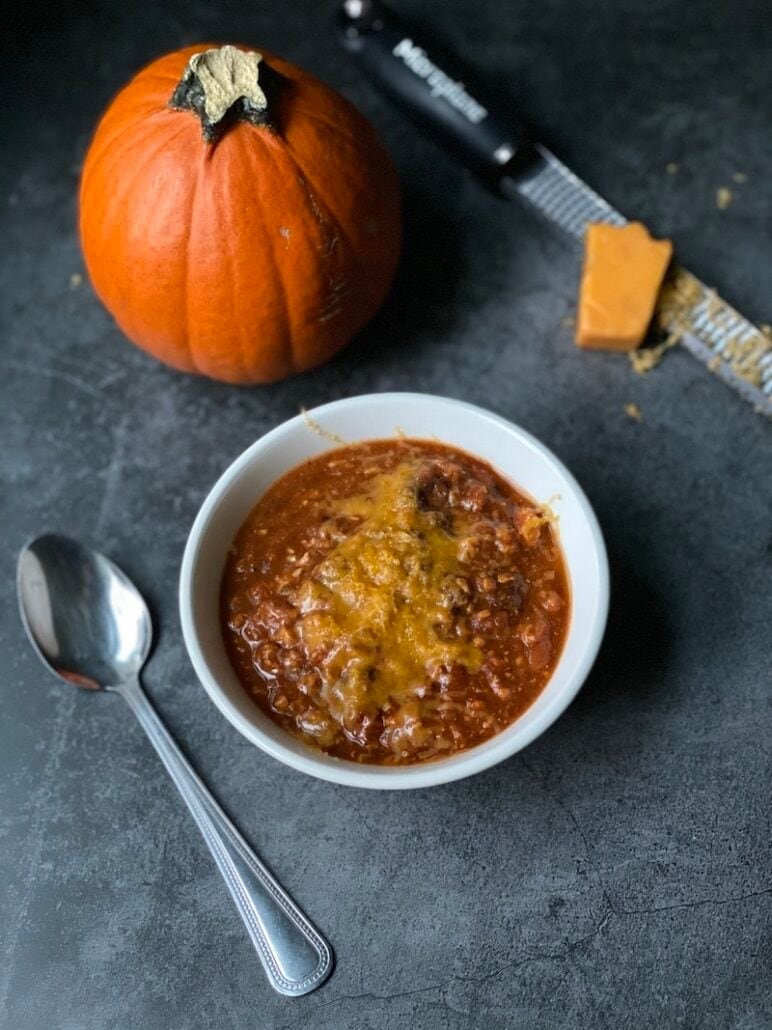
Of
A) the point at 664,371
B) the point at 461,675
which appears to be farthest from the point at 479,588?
the point at 664,371

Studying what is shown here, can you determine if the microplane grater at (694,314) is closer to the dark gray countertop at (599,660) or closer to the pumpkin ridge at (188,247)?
the dark gray countertop at (599,660)

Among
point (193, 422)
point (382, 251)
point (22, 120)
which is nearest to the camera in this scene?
point (382, 251)

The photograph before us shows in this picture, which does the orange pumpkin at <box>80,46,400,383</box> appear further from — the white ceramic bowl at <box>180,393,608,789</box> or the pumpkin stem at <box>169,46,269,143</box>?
the white ceramic bowl at <box>180,393,608,789</box>

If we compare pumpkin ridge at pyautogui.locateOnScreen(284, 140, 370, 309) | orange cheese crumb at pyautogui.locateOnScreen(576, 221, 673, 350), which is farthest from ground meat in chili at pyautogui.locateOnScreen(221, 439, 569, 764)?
orange cheese crumb at pyautogui.locateOnScreen(576, 221, 673, 350)

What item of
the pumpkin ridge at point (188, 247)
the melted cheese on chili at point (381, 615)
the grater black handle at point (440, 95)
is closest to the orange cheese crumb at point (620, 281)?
the grater black handle at point (440, 95)

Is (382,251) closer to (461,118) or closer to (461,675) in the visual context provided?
(461,118)
